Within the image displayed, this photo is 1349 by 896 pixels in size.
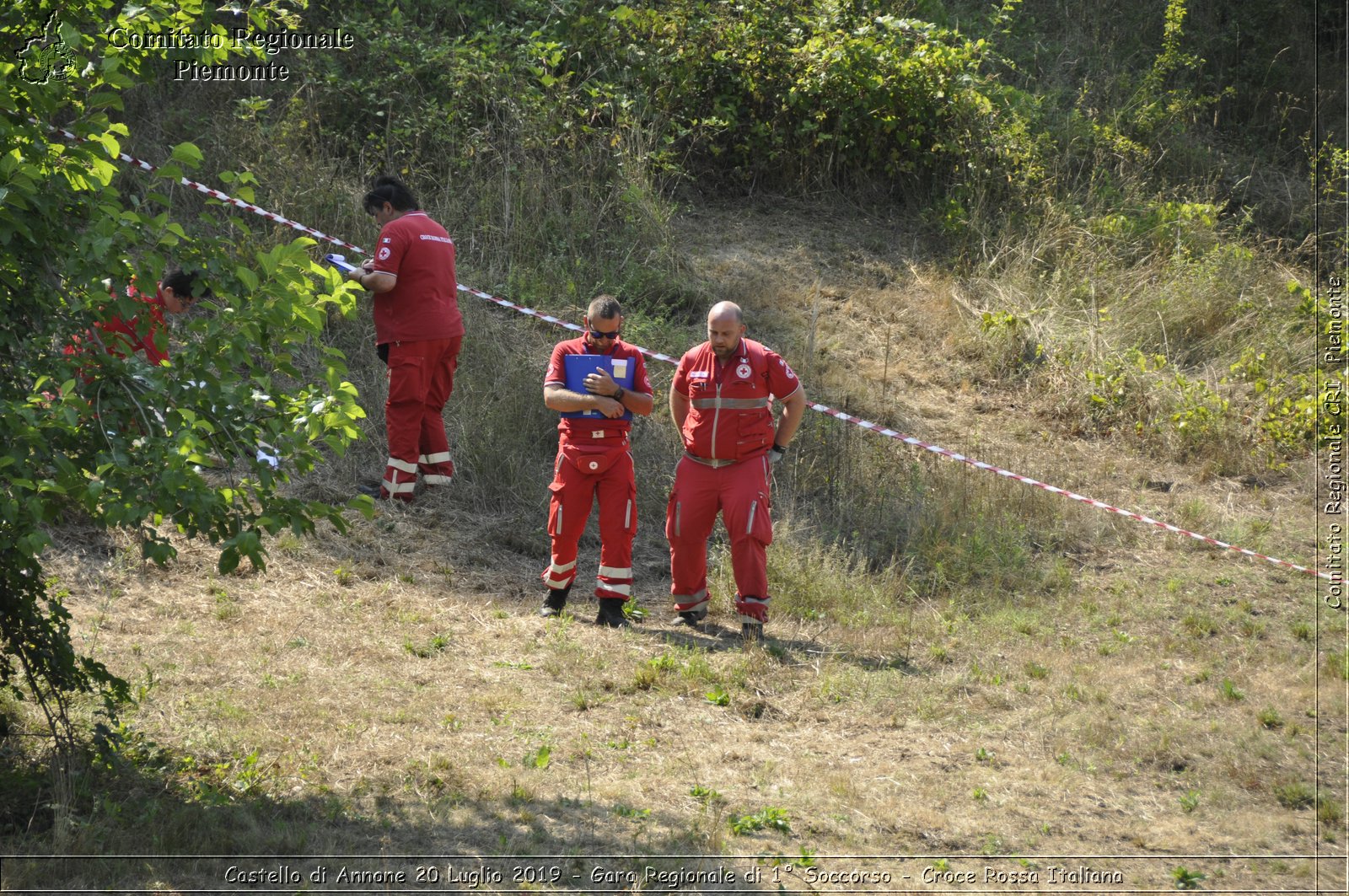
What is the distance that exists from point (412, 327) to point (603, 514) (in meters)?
2.10

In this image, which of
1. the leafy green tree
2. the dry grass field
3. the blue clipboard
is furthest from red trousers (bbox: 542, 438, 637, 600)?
the leafy green tree

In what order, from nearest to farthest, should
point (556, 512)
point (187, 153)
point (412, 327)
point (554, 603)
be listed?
point (187, 153)
point (556, 512)
point (554, 603)
point (412, 327)

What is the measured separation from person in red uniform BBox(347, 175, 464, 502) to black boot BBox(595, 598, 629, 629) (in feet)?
6.74

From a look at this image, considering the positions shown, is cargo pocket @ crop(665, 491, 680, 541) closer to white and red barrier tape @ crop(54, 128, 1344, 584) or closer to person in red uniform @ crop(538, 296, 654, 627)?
person in red uniform @ crop(538, 296, 654, 627)

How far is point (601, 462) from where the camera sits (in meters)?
7.54

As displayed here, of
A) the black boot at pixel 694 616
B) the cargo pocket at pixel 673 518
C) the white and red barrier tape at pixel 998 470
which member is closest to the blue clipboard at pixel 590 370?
the white and red barrier tape at pixel 998 470

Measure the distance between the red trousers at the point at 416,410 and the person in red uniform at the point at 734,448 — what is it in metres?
2.04

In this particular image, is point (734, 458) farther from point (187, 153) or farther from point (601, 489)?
point (187, 153)

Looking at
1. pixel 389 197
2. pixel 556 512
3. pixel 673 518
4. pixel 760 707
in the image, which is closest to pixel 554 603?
pixel 556 512

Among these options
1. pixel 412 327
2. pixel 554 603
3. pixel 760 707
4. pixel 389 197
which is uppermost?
pixel 389 197

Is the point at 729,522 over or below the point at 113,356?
below

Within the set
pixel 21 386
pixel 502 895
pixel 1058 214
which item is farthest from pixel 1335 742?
pixel 1058 214

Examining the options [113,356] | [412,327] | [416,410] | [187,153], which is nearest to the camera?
[187,153]

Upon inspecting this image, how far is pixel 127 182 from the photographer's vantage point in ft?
36.7
